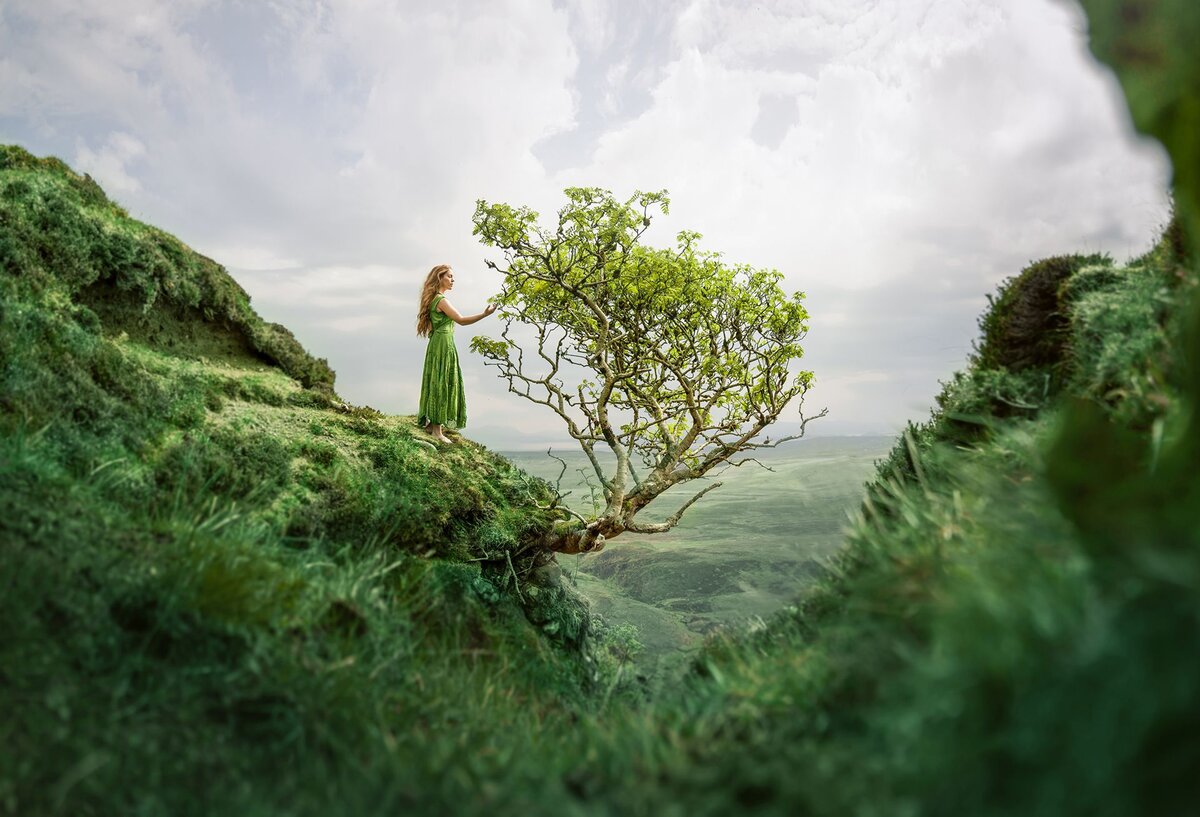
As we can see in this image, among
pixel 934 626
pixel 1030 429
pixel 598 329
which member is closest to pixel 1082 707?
pixel 934 626

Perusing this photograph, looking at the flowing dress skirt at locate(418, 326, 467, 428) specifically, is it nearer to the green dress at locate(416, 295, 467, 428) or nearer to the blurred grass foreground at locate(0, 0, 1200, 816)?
the green dress at locate(416, 295, 467, 428)

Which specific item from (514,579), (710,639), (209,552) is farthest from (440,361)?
(209,552)

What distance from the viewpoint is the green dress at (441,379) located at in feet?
35.4

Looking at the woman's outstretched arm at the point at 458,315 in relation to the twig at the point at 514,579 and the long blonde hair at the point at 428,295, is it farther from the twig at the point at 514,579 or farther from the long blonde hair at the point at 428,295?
the twig at the point at 514,579

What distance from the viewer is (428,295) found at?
11.2m

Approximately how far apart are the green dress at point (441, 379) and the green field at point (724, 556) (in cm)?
210

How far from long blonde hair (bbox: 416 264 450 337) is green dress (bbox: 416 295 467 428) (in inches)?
5.4

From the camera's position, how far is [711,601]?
15.6 metres

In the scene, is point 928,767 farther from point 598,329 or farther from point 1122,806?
point 598,329

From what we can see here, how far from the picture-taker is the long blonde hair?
36.3 feet

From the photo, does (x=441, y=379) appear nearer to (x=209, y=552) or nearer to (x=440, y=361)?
(x=440, y=361)

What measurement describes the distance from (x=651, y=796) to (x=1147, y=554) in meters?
1.69

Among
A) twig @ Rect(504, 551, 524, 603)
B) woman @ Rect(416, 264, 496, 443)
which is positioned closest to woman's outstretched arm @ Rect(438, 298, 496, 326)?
woman @ Rect(416, 264, 496, 443)

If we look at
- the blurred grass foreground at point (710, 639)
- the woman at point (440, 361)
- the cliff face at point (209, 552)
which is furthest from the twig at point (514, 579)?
the woman at point (440, 361)
